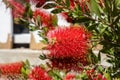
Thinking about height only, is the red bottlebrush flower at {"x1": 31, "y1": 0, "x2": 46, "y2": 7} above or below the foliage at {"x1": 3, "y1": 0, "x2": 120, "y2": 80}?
above

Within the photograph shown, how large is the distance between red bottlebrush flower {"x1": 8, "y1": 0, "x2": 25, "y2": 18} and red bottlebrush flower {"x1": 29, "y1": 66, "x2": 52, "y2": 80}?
0.68 feet

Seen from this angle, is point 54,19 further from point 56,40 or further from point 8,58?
point 8,58

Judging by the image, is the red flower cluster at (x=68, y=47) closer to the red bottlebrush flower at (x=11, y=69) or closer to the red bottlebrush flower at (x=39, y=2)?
the red bottlebrush flower at (x=39, y=2)

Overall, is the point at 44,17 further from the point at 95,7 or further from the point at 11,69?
the point at 95,7

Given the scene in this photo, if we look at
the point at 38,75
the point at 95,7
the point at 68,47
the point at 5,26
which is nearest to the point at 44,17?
the point at 38,75

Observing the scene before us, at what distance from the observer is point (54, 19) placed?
1.49 m

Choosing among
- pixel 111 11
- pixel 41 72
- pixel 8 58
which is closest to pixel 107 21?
pixel 111 11

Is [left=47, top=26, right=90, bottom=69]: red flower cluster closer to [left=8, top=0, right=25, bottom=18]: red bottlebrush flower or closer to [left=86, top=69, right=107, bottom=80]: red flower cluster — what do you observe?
[left=86, top=69, right=107, bottom=80]: red flower cluster

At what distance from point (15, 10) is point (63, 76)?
0.26m

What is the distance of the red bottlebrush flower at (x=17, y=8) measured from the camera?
1442 mm

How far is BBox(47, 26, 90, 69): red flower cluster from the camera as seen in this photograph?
1.17 m

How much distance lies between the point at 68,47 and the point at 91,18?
9 centimetres

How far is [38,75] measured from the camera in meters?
1.34

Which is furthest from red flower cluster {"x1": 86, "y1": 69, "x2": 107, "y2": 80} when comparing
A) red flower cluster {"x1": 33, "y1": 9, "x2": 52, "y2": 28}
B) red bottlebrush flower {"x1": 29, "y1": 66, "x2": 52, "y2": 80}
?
red flower cluster {"x1": 33, "y1": 9, "x2": 52, "y2": 28}
